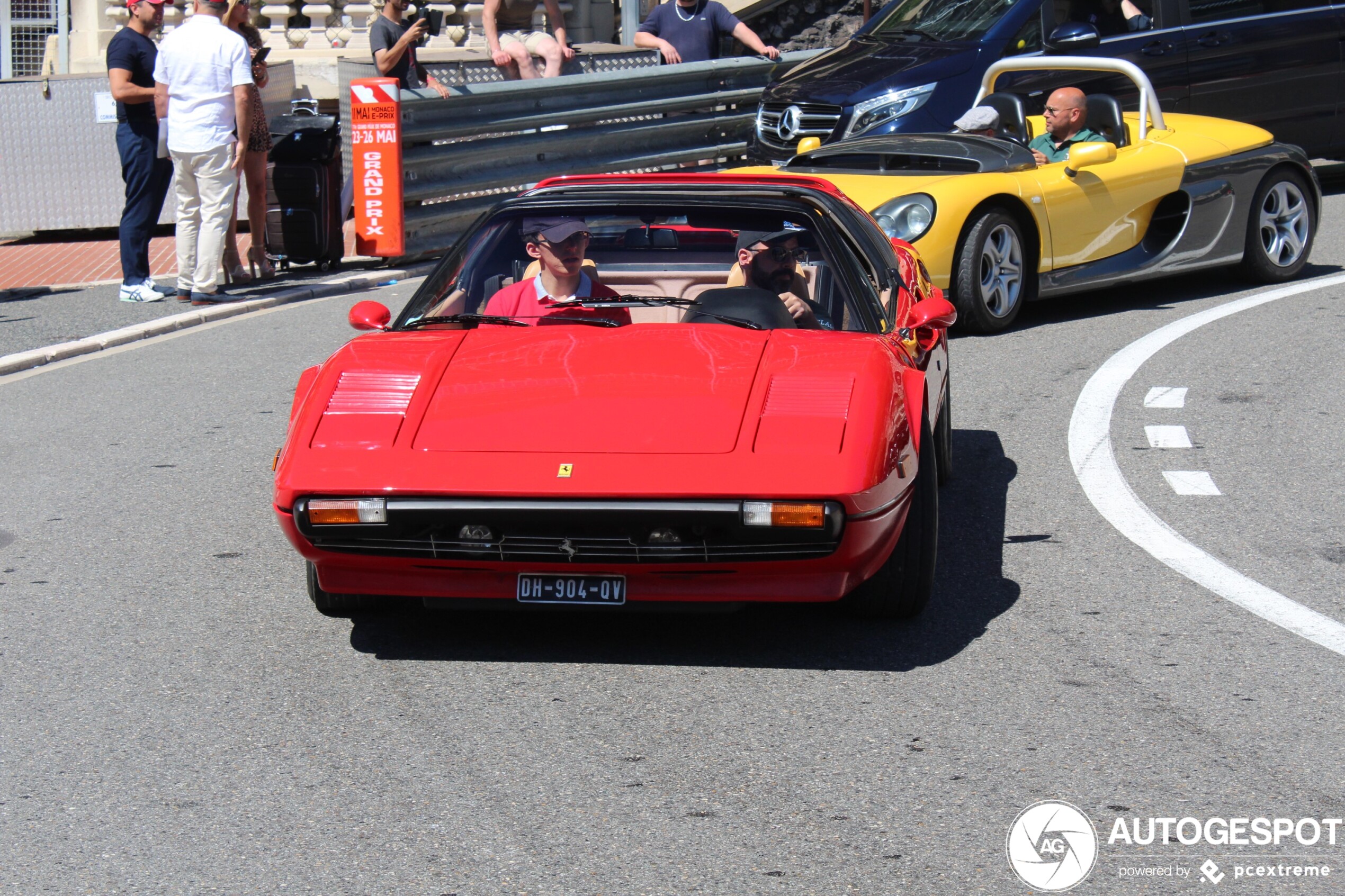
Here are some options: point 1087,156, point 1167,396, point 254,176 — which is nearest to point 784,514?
point 1167,396

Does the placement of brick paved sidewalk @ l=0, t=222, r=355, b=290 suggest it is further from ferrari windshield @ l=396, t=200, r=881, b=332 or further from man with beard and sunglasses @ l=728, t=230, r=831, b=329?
man with beard and sunglasses @ l=728, t=230, r=831, b=329

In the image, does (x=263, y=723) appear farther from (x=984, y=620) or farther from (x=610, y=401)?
(x=984, y=620)

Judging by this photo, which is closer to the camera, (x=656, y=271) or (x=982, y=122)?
(x=656, y=271)

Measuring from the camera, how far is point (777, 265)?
5387 mm

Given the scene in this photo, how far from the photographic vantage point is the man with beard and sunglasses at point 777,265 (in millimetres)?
5309

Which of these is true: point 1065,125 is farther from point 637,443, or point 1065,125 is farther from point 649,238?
point 637,443

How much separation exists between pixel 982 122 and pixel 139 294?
5.48 metres

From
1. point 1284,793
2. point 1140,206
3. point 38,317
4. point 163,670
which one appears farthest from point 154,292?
point 1284,793

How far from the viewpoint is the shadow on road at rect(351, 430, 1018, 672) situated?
449cm

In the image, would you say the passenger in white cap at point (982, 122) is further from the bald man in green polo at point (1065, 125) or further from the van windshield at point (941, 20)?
the van windshield at point (941, 20)

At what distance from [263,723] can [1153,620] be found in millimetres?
2469

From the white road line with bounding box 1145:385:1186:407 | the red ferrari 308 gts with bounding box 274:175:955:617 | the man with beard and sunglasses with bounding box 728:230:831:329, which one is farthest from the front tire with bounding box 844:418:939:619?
the white road line with bounding box 1145:385:1186:407

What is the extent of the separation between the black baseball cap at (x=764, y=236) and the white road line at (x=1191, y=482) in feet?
5.98

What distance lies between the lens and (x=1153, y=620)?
15.5 feet
